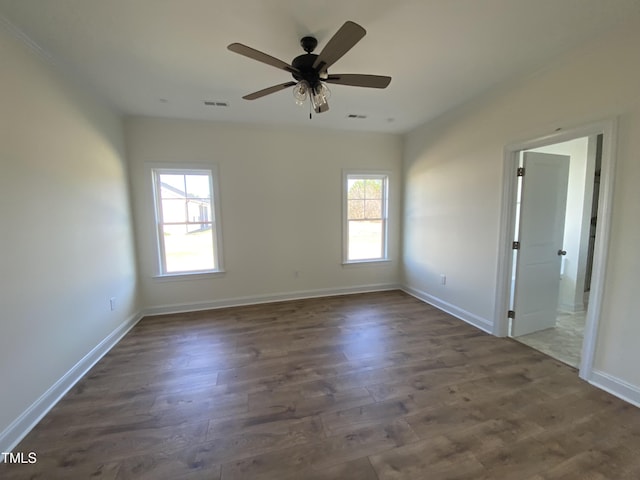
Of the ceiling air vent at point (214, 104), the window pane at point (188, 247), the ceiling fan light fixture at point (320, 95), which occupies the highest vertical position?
the ceiling air vent at point (214, 104)

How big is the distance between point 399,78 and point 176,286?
400 centimetres

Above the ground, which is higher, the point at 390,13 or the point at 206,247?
the point at 390,13

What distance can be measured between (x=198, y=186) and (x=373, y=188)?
293 cm

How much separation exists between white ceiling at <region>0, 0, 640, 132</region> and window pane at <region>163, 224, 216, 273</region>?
5.75 feet

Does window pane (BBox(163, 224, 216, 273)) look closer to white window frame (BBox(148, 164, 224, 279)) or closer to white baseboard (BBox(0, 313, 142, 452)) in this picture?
white window frame (BBox(148, 164, 224, 279))

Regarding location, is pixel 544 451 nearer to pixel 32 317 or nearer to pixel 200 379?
pixel 200 379

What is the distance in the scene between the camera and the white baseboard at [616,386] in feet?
6.54

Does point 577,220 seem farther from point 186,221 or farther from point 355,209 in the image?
point 186,221

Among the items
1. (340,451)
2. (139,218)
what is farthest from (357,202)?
(340,451)

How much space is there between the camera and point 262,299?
14.1ft

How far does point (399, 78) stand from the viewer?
2.71m

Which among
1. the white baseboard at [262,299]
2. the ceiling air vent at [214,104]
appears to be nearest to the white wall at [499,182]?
the white baseboard at [262,299]

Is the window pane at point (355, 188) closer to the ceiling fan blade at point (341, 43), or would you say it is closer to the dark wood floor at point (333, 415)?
the dark wood floor at point (333, 415)

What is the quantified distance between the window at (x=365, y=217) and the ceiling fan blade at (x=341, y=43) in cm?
279
